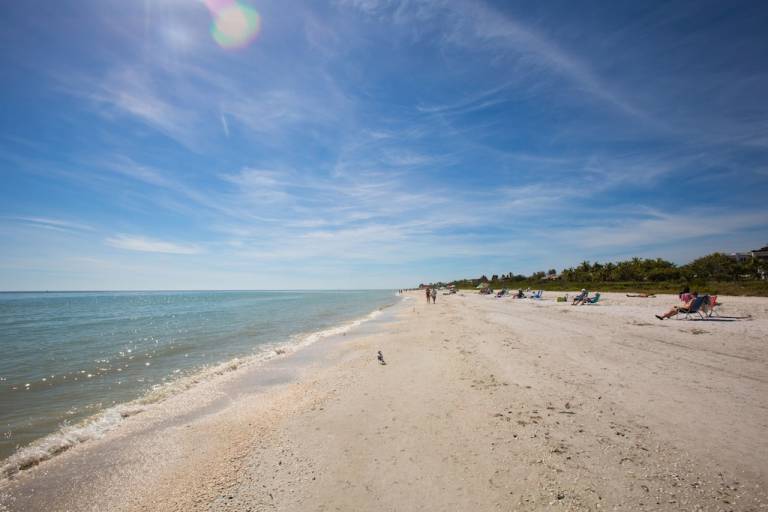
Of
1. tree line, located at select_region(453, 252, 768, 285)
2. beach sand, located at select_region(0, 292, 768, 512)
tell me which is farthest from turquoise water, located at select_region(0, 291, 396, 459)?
tree line, located at select_region(453, 252, 768, 285)

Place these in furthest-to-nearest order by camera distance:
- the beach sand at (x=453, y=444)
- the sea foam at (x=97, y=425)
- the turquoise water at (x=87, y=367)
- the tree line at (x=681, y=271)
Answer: the tree line at (x=681, y=271), the turquoise water at (x=87, y=367), the sea foam at (x=97, y=425), the beach sand at (x=453, y=444)

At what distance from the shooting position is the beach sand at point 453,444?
421 cm

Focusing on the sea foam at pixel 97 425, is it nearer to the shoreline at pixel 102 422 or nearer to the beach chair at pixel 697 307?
the shoreline at pixel 102 422

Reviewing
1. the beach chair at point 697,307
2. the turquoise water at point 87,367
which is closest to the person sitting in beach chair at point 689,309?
the beach chair at point 697,307

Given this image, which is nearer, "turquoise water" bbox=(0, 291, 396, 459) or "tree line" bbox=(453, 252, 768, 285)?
"turquoise water" bbox=(0, 291, 396, 459)

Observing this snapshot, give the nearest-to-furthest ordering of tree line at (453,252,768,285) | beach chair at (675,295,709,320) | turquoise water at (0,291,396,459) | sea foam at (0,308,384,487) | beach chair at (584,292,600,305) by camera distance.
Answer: sea foam at (0,308,384,487)
turquoise water at (0,291,396,459)
beach chair at (675,295,709,320)
beach chair at (584,292,600,305)
tree line at (453,252,768,285)

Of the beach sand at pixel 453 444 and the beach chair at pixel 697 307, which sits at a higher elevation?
the beach chair at pixel 697 307

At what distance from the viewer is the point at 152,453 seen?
6.31 m

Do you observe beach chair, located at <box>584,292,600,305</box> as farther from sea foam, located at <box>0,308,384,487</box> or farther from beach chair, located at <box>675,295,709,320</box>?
sea foam, located at <box>0,308,384,487</box>

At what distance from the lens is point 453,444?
5484mm

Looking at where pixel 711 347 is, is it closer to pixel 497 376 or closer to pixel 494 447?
pixel 497 376

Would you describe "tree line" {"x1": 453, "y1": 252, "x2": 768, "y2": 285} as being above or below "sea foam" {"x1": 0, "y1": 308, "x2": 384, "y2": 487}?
above

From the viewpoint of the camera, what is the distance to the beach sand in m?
4.21

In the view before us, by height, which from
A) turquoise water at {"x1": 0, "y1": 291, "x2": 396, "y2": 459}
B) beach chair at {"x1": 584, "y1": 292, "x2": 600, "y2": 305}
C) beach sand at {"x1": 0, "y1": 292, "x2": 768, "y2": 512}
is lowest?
turquoise water at {"x1": 0, "y1": 291, "x2": 396, "y2": 459}
